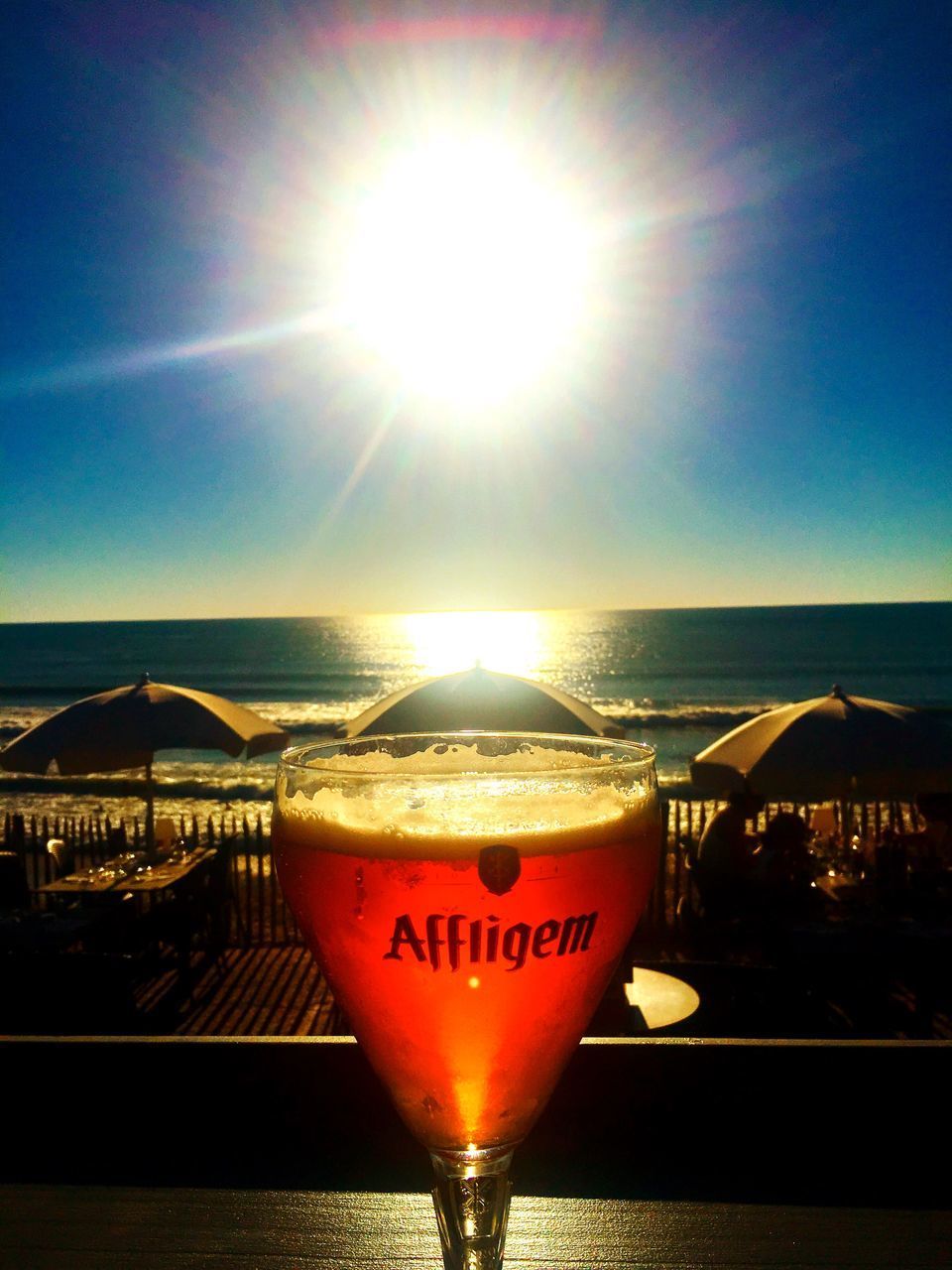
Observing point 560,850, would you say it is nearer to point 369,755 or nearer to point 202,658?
point 369,755

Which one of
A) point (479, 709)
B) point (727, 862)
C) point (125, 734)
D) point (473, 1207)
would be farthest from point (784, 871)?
point (473, 1207)

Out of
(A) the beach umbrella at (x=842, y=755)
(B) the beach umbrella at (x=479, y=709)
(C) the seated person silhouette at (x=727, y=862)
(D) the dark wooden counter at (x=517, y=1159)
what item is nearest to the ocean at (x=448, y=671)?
(B) the beach umbrella at (x=479, y=709)

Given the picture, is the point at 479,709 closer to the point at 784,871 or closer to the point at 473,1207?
the point at 784,871

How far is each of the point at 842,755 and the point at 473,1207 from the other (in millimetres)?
7963

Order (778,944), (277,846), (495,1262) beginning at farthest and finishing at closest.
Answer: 1. (778,944)
2. (277,846)
3. (495,1262)

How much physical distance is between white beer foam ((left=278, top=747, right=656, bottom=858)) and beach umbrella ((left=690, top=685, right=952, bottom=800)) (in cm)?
774

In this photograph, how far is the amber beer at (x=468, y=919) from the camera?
66cm

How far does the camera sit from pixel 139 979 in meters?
7.77

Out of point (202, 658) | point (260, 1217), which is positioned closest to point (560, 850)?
point (260, 1217)

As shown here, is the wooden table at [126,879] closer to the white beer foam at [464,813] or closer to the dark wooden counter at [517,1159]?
the dark wooden counter at [517,1159]

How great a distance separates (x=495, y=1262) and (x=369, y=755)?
39cm

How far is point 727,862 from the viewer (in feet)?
A: 24.5

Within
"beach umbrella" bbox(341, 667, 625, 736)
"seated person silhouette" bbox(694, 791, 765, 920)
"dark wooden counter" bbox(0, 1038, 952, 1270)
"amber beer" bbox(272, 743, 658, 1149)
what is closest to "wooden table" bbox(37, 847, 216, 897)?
"beach umbrella" bbox(341, 667, 625, 736)

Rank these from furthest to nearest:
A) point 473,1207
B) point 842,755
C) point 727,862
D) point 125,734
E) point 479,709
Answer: point 125,734 → point 842,755 → point 479,709 → point 727,862 → point 473,1207
